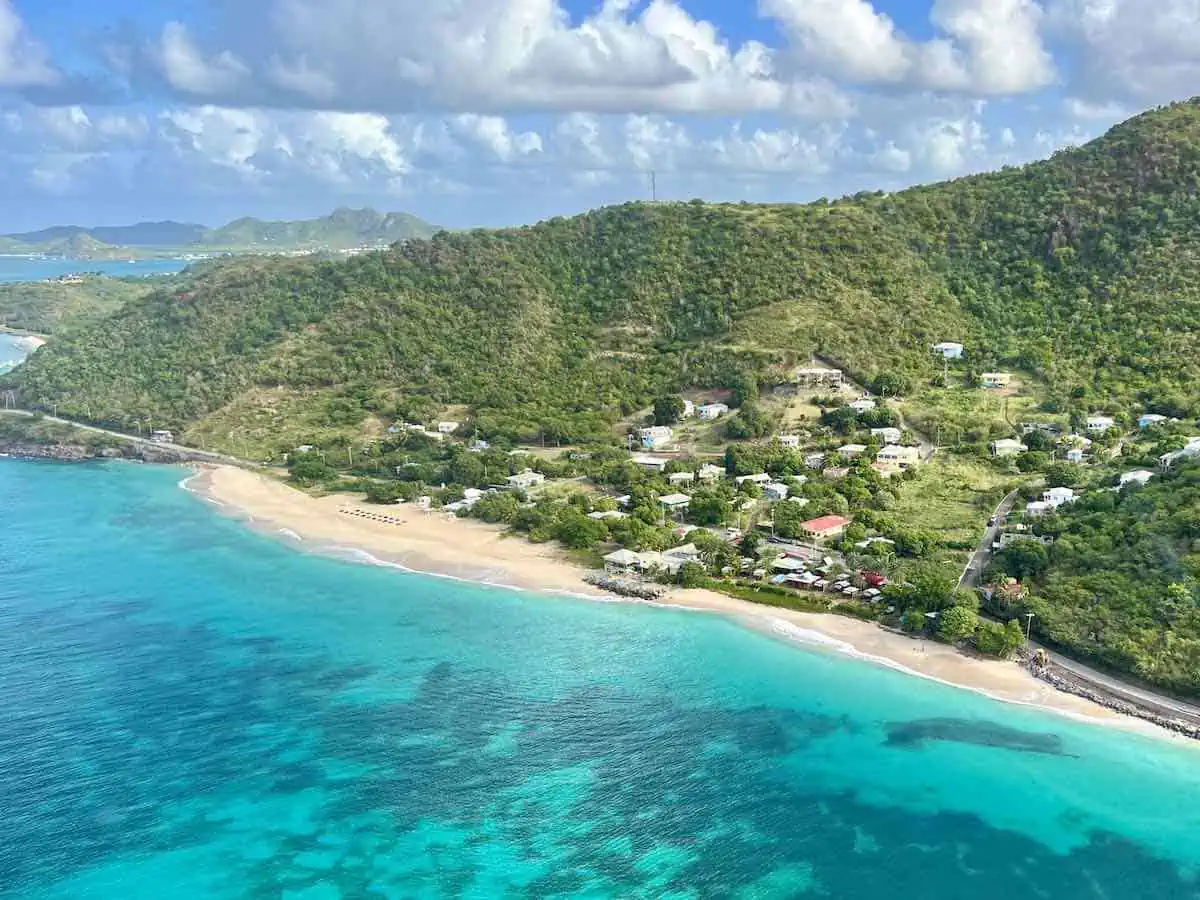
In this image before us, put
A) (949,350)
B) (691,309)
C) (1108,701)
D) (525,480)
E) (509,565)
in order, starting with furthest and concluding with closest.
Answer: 1. (691,309)
2. (949,350)
3. (525,480)
4. (509,565)
5. (1108,701)

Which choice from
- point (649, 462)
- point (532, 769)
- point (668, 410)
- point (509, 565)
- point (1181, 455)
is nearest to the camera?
point (532, 769)

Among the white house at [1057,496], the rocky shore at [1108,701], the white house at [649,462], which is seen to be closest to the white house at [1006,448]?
the white house at [1057,496]

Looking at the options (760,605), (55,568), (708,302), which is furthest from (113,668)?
(708,302)

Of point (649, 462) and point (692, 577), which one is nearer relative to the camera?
point (692, 577)

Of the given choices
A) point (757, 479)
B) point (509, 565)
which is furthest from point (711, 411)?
point (509, 565)

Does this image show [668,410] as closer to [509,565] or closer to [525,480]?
[525,480]

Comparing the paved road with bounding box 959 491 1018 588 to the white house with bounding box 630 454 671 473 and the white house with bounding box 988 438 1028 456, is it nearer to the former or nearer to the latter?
the white house with bounding box 988 438 1028 456
